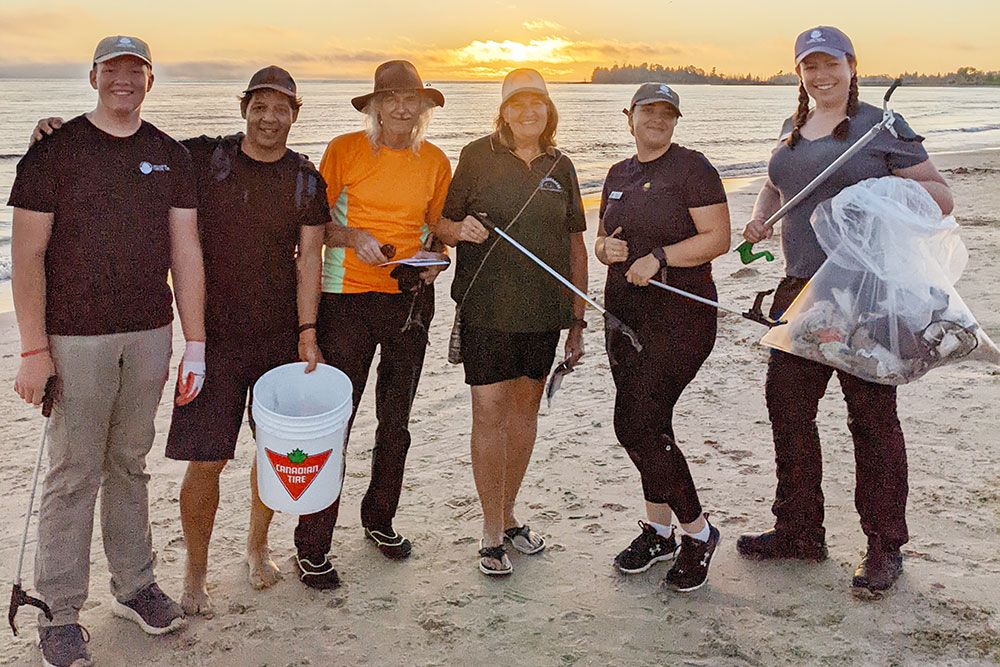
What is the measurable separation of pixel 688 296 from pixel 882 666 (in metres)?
1.65

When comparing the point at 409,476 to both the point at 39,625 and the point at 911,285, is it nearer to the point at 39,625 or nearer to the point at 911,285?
the point at 39,625

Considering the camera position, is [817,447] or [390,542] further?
[390,542]

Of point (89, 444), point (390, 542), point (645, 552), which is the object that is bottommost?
point (390, 542)

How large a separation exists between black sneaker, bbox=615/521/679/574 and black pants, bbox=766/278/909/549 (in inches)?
21.8

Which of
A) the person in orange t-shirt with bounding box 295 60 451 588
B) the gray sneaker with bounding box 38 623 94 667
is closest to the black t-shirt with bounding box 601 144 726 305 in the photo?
the person in orange t-shirt with bounding box 295 60 451 588

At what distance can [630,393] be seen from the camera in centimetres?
379

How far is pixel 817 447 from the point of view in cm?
399

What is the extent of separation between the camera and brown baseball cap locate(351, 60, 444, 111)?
382 centimetres

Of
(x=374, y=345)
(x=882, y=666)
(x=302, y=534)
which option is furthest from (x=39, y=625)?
(x=882, y=666)

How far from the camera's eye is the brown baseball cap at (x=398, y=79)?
3.82m

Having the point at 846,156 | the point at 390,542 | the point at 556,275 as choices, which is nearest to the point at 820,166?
the point at 846,156

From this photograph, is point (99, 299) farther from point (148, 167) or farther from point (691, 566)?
point (691, 566)

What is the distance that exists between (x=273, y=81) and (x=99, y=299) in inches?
44.9

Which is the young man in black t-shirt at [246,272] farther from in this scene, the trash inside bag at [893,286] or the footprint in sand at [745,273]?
the footprint in sand at [745,273]
